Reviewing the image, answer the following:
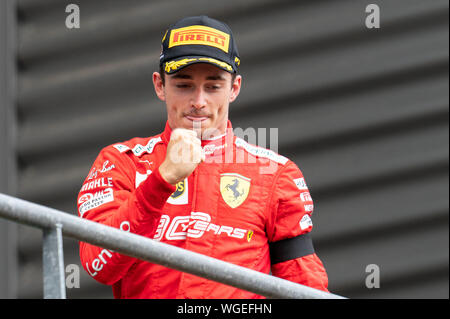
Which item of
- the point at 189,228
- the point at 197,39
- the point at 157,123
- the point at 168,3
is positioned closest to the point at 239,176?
the point at 189,228

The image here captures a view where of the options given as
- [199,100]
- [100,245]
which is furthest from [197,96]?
[100,245]

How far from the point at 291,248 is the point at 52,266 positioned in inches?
33.2

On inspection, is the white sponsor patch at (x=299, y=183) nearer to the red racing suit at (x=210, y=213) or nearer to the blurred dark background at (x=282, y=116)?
the red racing suit at (x=210, y=213)

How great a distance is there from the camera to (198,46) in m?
2.13

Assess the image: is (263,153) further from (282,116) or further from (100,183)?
(282,116)

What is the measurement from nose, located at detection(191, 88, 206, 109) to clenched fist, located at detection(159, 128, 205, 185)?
187 millimetres

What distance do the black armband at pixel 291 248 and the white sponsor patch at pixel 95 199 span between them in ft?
1.49

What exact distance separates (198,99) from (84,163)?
3.74 feet

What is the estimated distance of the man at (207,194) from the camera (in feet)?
6.59

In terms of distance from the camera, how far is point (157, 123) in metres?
3.08

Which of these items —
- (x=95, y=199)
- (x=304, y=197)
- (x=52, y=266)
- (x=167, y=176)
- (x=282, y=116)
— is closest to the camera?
(x=52, y=266)

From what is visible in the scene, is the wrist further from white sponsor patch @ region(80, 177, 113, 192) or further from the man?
white sponsor patch @ region(80, 177, 113, 192)

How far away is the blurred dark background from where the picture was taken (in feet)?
10.1

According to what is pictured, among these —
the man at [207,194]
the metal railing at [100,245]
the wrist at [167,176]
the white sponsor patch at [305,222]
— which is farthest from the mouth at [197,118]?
the metal railing at [100,245]
